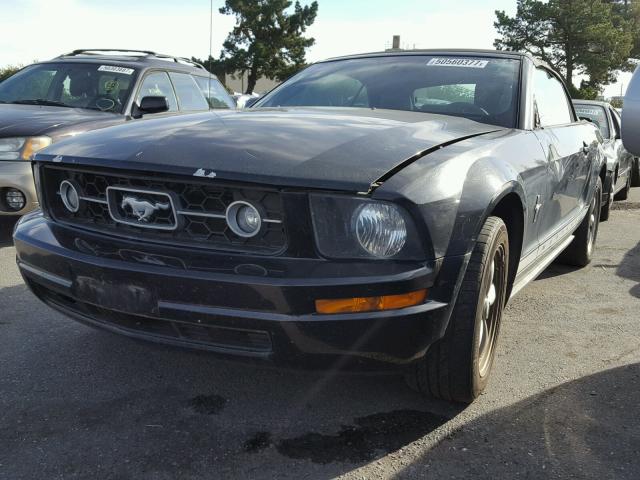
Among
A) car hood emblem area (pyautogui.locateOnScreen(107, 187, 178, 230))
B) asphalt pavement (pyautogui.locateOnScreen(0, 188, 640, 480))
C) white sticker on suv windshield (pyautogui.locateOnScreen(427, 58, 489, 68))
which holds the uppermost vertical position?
white sticker on suv windshield (pyautogui.locateOnScreen(427, 58, 489, 68))

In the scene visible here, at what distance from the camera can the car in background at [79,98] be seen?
5117mm

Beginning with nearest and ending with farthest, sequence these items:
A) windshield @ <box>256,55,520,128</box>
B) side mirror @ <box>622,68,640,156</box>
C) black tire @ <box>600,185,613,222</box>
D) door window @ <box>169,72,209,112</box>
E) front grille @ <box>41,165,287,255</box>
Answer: front grille @ <box>41,165,287,255</box>
side mirror @ <box>622,68,640,156</box>
windshield @ <box>256,55,520,128</box>
door window @ <box>169,72,209,112</box>
black tire @ <box>600,185,613,222</box>

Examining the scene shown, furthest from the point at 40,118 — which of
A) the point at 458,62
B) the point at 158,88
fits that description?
the point at 458,62

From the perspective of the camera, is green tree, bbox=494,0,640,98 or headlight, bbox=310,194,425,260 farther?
green tree, bbox=494,0,640,98

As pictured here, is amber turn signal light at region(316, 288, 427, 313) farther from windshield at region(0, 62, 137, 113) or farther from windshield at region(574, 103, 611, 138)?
windshield at region(574, 103, 611, 138)

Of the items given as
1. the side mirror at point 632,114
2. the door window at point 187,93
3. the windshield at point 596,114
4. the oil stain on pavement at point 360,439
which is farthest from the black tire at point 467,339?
the windshield at point 596,114

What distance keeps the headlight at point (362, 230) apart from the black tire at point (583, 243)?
3347 mm

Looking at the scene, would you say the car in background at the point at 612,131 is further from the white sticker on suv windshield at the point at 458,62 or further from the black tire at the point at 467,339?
the black tire at the point at 467,339

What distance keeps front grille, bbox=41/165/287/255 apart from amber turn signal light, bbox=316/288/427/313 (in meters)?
0.25

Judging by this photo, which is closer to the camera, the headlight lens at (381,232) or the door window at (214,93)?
the headlight lens at (381,232)

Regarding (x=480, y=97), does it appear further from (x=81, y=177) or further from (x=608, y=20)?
(x=608, y=20)

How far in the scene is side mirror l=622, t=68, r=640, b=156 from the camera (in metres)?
3.16

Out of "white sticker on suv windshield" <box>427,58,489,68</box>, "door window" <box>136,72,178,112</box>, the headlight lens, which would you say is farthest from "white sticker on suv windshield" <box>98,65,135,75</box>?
the headlight lens

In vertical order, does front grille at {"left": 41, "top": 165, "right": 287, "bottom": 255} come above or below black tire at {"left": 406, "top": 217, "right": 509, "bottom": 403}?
above
